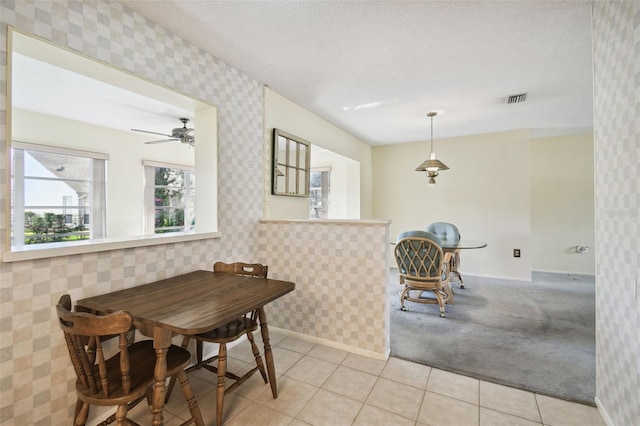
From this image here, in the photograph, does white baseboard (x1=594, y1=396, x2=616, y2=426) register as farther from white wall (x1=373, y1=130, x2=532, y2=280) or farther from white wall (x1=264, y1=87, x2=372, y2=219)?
white wall (x1=373, y1=130, x2=532, y2=280)

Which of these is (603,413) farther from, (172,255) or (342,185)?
(342,185)

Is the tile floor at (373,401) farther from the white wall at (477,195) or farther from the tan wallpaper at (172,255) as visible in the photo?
the white wall at (477,195)

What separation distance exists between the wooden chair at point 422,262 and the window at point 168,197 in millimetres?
3655

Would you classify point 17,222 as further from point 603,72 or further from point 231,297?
point 603,72

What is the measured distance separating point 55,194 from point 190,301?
3.73 m

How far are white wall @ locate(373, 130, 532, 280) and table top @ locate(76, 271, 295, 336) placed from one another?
4109mm

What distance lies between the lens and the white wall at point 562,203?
4.75 meters

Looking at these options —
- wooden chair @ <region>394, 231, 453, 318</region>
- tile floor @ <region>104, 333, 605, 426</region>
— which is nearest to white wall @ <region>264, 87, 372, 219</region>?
wooden chair @ <region>394, 231, 453, 318</region>

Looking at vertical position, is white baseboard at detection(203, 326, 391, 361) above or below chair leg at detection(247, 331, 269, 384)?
below

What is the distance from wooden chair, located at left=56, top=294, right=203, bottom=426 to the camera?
1.04 m

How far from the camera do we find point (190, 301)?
144 cm

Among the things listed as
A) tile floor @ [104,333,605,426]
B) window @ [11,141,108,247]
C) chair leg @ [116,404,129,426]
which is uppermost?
window @ [11,141,108,247]

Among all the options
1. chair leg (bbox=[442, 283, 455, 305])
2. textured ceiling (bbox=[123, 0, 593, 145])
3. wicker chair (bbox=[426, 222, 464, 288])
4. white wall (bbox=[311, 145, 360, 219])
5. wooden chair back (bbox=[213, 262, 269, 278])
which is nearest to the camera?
textured ceiling (bbox=[123, 0, 593, 145])

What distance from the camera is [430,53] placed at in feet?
7.14
